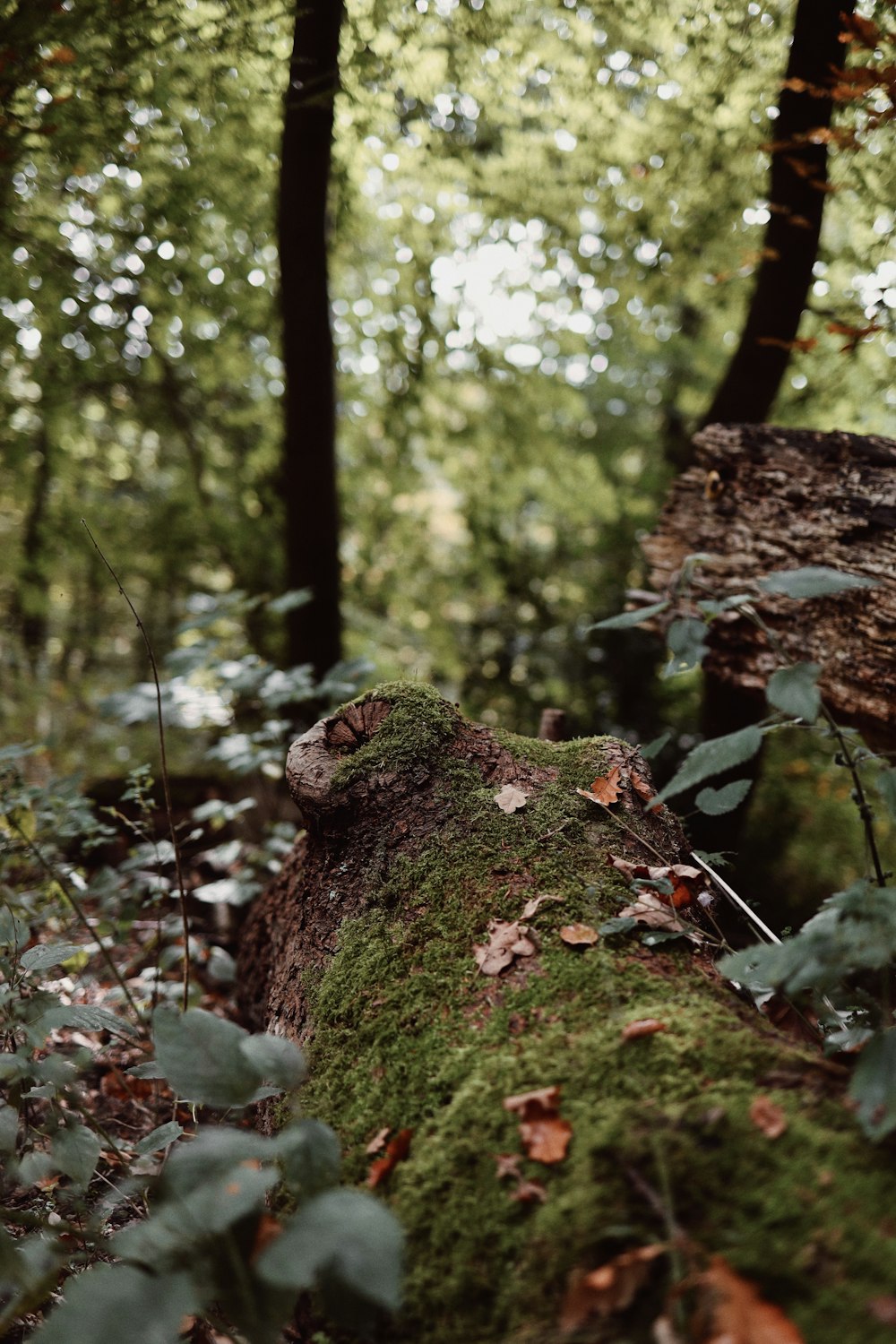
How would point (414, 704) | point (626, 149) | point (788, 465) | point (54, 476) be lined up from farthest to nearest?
1. point (54, 476)
2. point (626, 149)
3. point (788, 465)
4. point (414, 704)

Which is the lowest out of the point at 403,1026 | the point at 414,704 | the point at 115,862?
the point at 115,862

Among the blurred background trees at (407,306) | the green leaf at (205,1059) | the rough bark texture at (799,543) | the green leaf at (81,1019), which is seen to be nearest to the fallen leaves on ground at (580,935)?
the green leaf at (205,1059)

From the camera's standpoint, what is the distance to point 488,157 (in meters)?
6.27

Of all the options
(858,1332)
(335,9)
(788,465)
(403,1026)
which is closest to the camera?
(858,1332)

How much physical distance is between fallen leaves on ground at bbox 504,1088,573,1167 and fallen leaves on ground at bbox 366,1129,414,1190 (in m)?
0.24

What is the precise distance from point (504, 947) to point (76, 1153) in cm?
105

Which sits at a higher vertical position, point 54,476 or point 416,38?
point 416,38

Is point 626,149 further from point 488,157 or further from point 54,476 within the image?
point 54,476

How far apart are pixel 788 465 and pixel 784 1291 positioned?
3.15 meters

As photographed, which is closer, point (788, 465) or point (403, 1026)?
point (403, 1026)

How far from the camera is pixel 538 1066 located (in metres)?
1.42

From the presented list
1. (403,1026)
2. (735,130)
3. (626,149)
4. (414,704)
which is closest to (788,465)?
(414,704)

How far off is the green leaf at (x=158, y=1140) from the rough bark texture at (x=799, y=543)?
262cm

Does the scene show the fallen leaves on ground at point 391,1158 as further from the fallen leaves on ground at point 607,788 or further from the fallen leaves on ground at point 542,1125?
the fallen leaves on ground at point 607,788
